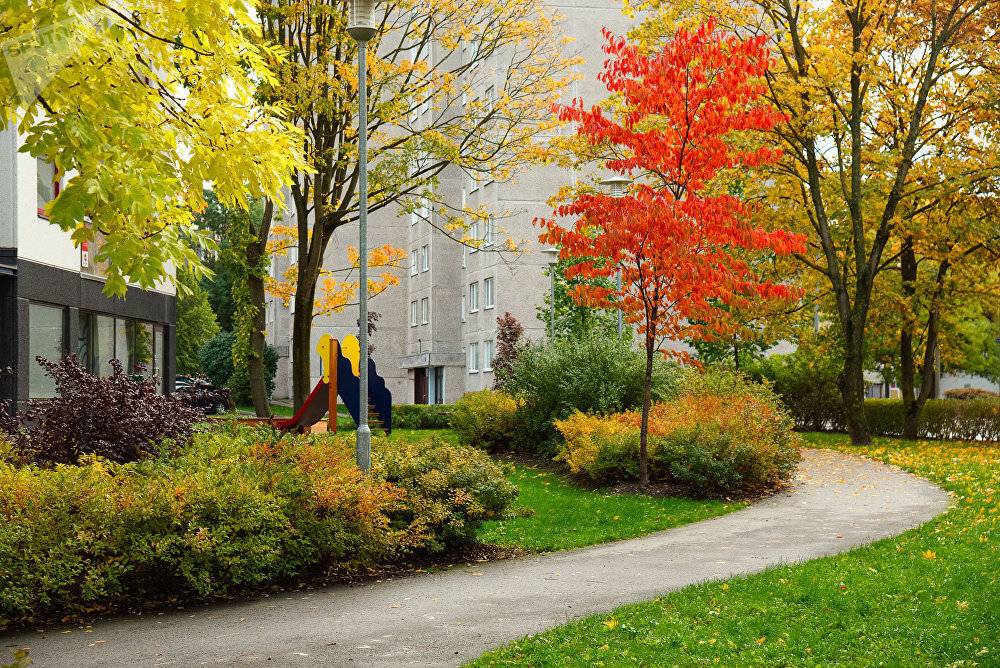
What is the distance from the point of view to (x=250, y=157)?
25.0 ft

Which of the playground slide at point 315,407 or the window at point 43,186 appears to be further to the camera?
the window at point 43,186

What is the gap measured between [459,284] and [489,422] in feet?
93.5

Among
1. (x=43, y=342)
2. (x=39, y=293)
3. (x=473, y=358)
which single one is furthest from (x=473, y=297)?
(x=39, y=293)

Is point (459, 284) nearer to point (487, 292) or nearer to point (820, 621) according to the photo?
point (487, 292)

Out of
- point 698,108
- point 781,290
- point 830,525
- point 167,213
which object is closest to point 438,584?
point 167,213

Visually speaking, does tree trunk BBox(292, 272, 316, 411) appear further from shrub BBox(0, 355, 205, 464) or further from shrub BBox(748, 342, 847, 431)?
shrub BBox(748, 342, 847, 431)

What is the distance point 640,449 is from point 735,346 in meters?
18.3

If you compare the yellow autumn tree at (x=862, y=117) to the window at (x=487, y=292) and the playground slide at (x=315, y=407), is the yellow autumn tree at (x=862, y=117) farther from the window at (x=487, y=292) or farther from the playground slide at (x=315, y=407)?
the window at (x=487, y=292)

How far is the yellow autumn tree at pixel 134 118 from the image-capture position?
6.14 meters

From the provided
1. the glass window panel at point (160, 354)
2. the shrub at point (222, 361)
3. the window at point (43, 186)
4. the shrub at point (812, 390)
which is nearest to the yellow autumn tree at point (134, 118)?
the window at point (43, 186)

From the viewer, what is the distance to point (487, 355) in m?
43.1

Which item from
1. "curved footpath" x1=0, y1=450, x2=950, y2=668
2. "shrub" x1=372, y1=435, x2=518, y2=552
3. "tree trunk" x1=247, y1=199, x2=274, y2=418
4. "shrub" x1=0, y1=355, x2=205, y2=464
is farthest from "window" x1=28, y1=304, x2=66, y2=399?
"curved footpath" x1=0, y1=450, x2=950, y2=668

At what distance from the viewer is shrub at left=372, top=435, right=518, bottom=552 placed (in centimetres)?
966

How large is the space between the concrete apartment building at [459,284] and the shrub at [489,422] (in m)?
7.97
